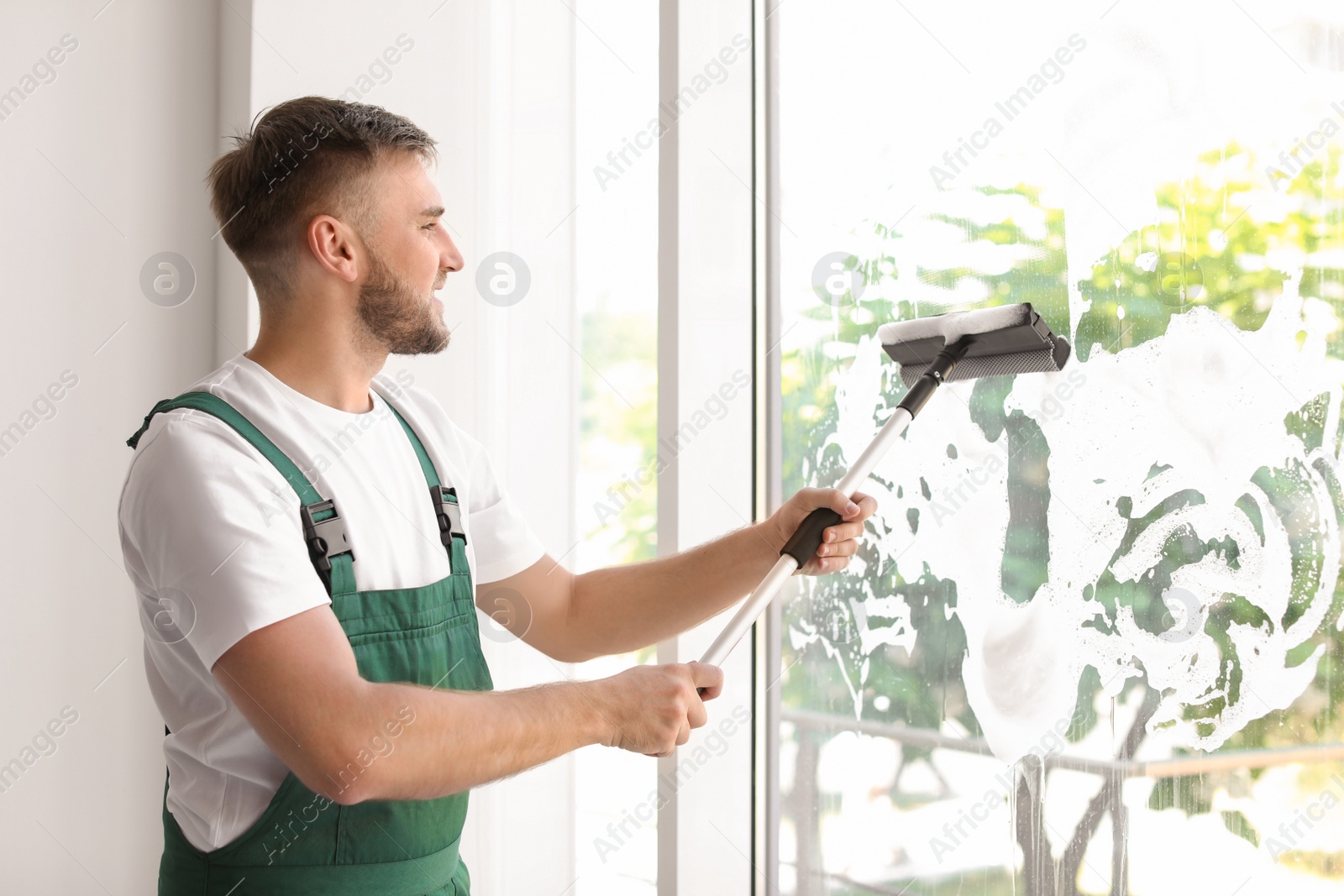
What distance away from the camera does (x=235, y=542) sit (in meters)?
0.96

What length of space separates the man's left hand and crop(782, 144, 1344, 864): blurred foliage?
0.13 m

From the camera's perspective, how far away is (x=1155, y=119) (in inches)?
43.7

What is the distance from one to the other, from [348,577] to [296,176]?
1.64 ft

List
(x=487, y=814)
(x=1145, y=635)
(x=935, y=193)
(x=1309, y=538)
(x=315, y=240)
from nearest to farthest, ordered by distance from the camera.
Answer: (x=1309, y=538), (x=1145, y=635), (x=315, y=240), (x=935, y=193), (x=487, y=814)

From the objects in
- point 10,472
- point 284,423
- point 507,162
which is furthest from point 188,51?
point 284,423

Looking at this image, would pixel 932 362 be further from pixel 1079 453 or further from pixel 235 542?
pixel 235 542

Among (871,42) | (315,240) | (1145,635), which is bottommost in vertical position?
(1145,635)

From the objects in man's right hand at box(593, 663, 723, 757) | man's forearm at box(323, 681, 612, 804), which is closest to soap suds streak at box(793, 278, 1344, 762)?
man's right hand at box(593, 663, 723, 757)

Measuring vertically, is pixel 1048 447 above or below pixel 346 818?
above

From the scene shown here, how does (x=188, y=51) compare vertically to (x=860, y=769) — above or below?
above

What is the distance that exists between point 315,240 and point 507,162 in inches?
35.9

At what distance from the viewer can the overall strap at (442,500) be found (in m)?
1.24

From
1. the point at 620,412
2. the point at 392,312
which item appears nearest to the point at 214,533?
the point at 392,312

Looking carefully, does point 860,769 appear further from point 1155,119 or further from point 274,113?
point 274,113
